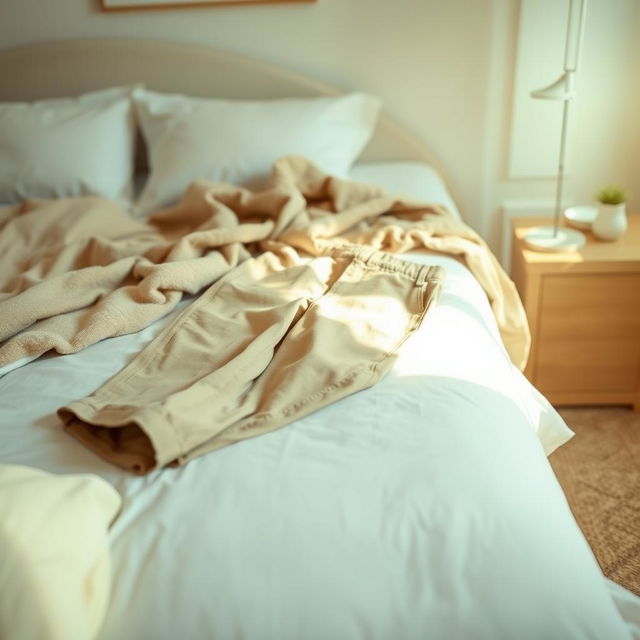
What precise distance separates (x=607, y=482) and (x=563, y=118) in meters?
0.97

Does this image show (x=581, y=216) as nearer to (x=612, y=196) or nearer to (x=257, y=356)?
(x=612, y=196)

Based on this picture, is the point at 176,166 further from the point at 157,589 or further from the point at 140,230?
the point at 157,589

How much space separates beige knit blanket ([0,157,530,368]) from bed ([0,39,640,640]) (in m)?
0.04

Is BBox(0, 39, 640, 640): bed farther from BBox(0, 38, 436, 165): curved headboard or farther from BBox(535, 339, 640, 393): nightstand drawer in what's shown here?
BBox(0, 38, 436, 165): curved headboard

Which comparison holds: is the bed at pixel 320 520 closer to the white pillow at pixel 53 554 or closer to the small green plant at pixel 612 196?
the white pillow at pixel 53 554

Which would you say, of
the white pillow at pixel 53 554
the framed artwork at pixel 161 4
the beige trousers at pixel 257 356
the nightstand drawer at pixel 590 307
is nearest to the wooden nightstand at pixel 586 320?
the nightstand drawer at pixel 590 307

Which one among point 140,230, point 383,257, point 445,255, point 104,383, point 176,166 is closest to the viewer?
point 104,383

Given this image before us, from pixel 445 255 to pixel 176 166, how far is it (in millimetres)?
830

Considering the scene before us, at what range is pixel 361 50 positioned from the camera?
7.16 feet

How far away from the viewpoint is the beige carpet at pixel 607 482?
58.8 inches

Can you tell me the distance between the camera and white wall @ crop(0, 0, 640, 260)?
83.0 inches

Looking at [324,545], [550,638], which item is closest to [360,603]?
[324,545]

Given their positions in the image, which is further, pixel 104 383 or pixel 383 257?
pixel 383 257

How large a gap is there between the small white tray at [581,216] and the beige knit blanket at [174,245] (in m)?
0.49
